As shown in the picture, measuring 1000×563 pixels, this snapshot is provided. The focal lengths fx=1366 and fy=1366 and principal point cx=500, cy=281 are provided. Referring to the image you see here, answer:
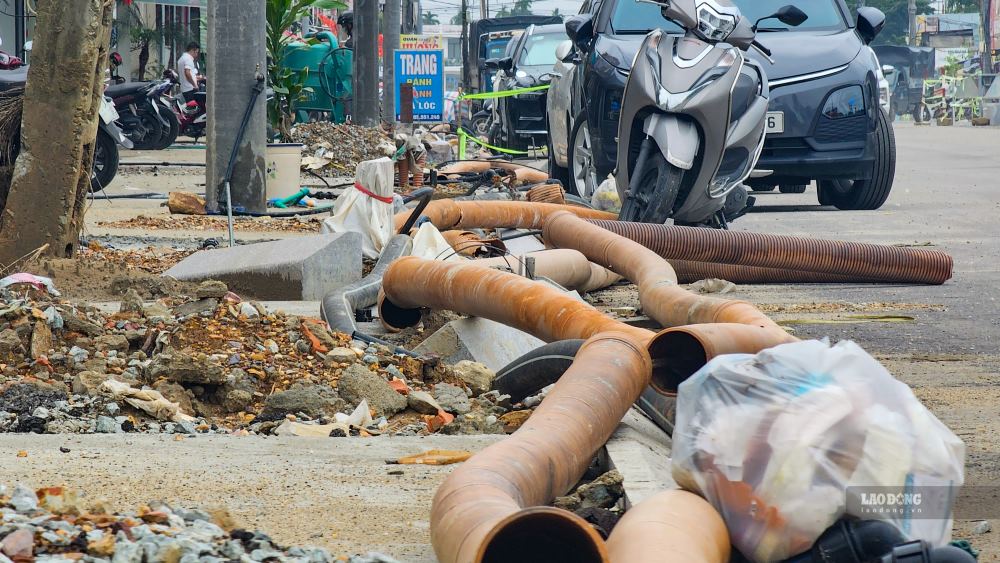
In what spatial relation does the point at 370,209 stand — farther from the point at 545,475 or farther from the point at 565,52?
the point at 545,475

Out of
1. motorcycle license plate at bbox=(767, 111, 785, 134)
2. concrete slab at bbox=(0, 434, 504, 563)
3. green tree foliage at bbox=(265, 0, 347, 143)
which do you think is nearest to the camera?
concrete slab at bbox=(0, 434, 504, 563)

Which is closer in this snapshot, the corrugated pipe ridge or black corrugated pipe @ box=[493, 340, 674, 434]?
black corrugated pipe @ box=[493, 340, 674, 434]

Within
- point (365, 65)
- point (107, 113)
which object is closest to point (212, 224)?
point (107, 113)

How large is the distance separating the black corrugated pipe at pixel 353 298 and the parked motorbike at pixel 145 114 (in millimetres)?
11034

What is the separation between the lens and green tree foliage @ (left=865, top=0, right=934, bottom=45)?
99188 millimetres

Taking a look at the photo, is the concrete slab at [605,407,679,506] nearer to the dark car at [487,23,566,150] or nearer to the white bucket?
the white bucket

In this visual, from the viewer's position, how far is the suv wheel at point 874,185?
10.9m

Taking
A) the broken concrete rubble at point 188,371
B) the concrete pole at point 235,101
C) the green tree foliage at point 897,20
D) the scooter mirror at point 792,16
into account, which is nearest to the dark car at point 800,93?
the scooter mirror at point 792,16

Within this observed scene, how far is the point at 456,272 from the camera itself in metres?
5.63

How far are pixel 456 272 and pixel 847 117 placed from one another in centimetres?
589

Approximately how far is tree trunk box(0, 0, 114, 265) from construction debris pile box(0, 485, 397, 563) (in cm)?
440

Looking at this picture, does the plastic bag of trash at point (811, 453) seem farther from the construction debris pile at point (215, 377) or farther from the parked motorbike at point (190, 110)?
the parked motorbike at point (190, 110)

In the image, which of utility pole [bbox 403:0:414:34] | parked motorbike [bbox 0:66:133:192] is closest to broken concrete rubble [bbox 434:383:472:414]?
parked motorbike [bbox 0:66:133:192]

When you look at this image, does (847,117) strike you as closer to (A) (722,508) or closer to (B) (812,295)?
(B) (812,295)
